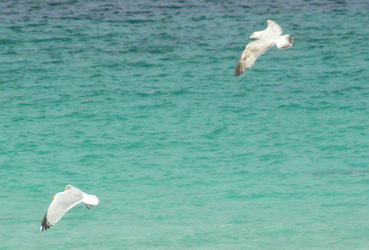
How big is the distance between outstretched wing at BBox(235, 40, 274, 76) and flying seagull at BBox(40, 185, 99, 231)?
1158 mm

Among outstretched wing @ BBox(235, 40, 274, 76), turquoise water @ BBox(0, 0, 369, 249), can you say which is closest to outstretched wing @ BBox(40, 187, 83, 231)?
outstretched wing @ BBox(235, 40, 274, 76)

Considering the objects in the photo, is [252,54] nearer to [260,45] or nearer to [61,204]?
[260,45]

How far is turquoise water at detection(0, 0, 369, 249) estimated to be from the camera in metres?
9.22

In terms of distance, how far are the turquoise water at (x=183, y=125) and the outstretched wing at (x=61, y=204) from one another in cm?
139

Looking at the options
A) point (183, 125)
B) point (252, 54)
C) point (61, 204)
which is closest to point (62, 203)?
point (61, 204)

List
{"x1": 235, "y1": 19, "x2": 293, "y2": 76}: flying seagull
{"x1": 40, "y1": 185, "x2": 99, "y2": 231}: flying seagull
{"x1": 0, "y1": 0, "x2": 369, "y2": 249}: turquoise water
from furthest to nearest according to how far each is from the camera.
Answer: {"x1": 0, "y1": 0, "x2": 369, "y2": 249}: turquoise water < {"x1": 40, "y1": 185, "x2": 99, "y2": 231}: flying seagull < {"x1": 235, "y1": 19, "x2": 293, "y2": 76}: flying seagull

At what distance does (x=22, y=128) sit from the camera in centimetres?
1209

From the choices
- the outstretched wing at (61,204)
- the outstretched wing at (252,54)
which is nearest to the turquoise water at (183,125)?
the outstretched wing at (61,204)

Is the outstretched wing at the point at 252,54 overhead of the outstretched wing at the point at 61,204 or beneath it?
overhead

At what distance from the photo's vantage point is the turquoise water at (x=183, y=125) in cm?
922

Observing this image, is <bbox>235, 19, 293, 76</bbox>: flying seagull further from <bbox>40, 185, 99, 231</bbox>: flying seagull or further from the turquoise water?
the turquoise water

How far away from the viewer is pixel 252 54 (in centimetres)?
684

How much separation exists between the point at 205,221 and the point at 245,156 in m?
1.89

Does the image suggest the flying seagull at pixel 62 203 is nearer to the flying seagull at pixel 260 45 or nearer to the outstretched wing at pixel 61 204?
the outstretched wing at pixel 61 204
